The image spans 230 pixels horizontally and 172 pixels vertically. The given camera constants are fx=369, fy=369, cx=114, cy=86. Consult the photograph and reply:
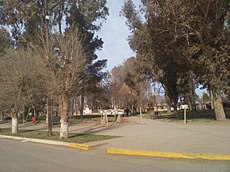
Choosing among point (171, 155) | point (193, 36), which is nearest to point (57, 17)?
point (193, 36)

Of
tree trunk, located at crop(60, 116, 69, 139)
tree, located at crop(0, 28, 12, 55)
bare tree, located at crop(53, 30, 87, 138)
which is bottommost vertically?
tree trunk, located at crop(60, 116, 69, 139)

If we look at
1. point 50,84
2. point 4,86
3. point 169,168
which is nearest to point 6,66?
point 4,86

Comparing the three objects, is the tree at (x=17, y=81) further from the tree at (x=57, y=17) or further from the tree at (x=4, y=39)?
the tree at (x=4, y=39)

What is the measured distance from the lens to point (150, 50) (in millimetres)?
35625

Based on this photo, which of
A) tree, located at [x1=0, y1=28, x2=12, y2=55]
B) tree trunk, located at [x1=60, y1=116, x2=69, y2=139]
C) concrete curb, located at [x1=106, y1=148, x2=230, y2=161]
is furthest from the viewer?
tree, located at [x1=0, y1=28, x2=12, y2=55]

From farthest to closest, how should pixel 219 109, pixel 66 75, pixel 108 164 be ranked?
pixel 219 109 → pixel 66 75 → pixel 108 164

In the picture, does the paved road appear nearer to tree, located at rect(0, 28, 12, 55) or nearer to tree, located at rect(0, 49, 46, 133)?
tree, located at rect(0, 49, 46, 133)

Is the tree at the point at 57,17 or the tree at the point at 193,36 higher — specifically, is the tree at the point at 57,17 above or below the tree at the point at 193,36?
above

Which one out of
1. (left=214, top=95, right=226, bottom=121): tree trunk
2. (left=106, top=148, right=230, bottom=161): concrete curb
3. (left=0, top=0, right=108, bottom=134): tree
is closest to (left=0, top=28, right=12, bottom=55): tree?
(left=0, top=0, right=108, bottom=134): tree

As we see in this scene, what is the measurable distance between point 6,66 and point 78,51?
10.9 metres

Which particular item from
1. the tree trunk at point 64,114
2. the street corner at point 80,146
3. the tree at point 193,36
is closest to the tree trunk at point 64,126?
the tree trunk at point 64,114

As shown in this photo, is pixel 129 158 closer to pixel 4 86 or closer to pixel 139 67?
pixel 4 86

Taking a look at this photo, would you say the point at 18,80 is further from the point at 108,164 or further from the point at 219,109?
A: the point at 108,164

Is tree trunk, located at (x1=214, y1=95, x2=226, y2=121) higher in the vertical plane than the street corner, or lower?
higher
